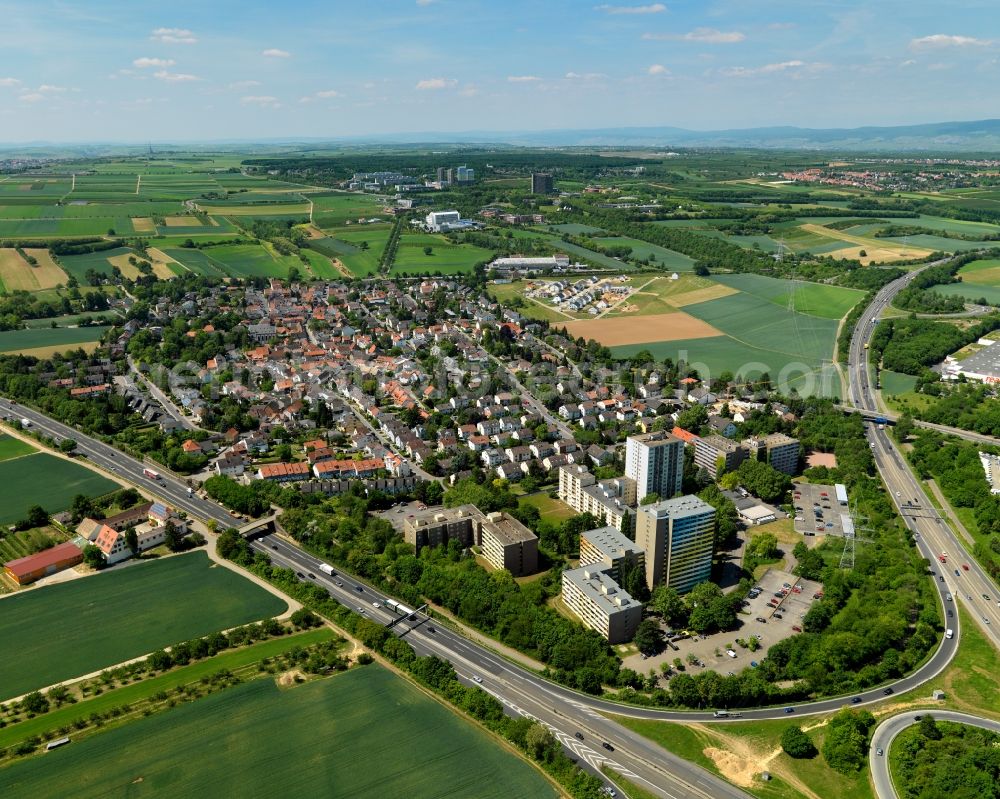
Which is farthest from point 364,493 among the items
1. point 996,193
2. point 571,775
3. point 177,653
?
point 996,193

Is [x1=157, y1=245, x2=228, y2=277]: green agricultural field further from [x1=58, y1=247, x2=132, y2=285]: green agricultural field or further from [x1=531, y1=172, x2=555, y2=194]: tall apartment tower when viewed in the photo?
[x1=531, y1=172, x2=555, y2=194]: tall apartment tower

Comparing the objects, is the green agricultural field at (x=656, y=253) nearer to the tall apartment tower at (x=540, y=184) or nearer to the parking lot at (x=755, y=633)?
the tall apartment tower at (x=540, y=184)

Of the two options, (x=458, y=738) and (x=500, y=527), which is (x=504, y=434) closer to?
(x=500, y=527)

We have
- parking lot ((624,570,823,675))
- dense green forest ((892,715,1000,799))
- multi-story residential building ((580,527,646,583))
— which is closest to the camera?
dense green forest ((892,715,1000,799))

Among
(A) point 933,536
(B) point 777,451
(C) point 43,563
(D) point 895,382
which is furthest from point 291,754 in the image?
(D) point 895,382

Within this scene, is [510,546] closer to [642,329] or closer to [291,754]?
[291,754]

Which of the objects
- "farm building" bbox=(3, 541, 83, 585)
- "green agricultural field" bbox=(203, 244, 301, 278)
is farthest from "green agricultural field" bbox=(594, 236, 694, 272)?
"farm building" bbox=(3, 541, 83, 585)

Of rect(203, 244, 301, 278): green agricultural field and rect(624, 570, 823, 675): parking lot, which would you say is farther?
rect(203, 244, 301, 278): green agricultural field
